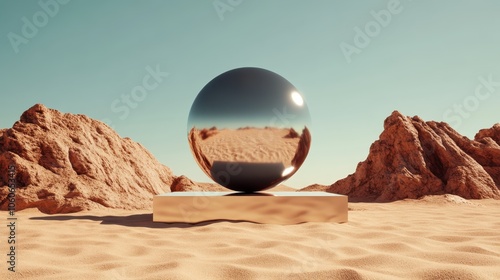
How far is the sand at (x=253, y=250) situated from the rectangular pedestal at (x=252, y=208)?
264 mm

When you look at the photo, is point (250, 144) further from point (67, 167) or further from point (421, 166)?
point (421, 166)

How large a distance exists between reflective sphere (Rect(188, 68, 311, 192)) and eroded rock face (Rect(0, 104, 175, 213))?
3502 millimetres

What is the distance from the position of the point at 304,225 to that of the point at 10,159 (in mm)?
6867

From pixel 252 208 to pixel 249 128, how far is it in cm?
134

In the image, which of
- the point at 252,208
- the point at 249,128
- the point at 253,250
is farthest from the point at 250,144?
the point at 253,250

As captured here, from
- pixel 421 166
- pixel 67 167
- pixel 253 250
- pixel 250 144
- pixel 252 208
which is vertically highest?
pixel 421 166

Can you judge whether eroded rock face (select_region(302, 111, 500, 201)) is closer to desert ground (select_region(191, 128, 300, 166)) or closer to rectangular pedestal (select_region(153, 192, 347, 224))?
rectangular pedestal (select_region(153, 192, 347, 224))

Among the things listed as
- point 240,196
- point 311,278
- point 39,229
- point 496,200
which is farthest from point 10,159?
point 496,200

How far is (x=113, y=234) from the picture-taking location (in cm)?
540

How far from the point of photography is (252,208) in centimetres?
675

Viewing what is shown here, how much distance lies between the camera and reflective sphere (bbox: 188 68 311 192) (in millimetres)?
6547

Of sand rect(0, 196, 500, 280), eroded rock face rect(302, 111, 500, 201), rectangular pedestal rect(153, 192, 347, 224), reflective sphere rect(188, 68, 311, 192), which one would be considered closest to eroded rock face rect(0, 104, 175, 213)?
sand rect(0, 196, 500, 280)

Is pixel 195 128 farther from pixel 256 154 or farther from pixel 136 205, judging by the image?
pixel 136 205

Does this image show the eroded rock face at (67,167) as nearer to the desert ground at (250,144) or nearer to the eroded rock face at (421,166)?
the desert ground at (250,144)
